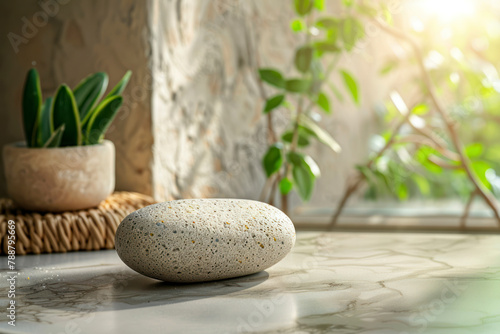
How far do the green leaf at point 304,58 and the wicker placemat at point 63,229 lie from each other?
437 mm

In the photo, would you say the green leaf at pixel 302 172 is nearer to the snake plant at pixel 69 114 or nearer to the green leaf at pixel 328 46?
the green leaf at pixel 328 46

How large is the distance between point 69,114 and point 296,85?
44cm

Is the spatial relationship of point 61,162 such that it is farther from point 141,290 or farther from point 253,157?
point 253,157

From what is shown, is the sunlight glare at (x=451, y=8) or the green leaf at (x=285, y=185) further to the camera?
the sunlight glare at (x=451, y=8)

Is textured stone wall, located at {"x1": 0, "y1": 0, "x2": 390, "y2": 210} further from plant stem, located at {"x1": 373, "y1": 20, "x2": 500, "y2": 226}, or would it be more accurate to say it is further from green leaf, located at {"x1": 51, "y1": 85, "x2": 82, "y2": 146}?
plant stem, located at {"x1": 373, "y1": 20, "x2": 500, "y2": 226}

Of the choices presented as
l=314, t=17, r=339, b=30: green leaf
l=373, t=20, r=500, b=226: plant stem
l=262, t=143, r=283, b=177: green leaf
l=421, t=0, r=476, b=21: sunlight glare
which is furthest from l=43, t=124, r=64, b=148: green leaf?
l=421, t=0, r=476, b=21: sunlight glare

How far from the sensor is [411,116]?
1403 millimetres

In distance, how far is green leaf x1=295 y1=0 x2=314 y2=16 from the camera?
1.11m

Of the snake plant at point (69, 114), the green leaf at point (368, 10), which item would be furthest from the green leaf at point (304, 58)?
the snake plant at point (69, 114)

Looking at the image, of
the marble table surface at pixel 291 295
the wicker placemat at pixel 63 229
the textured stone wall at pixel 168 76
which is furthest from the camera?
the textured stone wall at pixel 168 76

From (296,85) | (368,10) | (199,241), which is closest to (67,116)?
(199,241)

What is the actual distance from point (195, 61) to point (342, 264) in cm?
52

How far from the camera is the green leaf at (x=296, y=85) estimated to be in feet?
3.69

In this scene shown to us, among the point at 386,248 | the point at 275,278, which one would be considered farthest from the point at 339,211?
the point at 275,278
